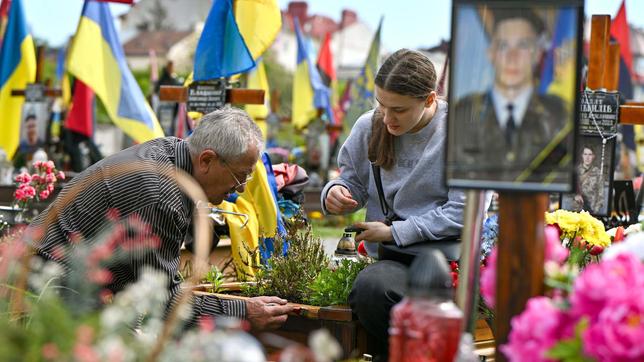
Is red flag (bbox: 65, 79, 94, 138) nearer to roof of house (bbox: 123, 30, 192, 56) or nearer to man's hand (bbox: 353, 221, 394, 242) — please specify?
man's hand (bbox: 353, 221, 394, 242)

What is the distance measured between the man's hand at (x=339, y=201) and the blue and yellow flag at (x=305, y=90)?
15.0 m

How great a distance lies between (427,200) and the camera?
411 cm

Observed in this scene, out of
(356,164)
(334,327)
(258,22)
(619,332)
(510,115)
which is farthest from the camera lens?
(258,22)

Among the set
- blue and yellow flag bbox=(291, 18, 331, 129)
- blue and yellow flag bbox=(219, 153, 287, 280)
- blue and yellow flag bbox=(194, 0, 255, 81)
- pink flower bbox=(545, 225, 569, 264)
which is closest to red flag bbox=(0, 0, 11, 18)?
blue and yellow flag bbox=(291, 18, 331, 129)

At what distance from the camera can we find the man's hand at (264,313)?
3848 millimetres

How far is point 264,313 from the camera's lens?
12.7 feet

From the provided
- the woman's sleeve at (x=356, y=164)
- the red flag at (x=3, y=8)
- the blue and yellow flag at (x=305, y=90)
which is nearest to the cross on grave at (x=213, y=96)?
the woman's sleeve at (x=356, y=164)

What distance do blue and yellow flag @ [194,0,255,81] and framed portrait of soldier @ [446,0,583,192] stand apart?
4107mm

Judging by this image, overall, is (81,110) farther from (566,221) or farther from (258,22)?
(566,221)

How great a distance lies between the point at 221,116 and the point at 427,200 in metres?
0.90

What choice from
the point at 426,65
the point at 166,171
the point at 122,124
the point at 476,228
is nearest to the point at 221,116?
the point at 166,171

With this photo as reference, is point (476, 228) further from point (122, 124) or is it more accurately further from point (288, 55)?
point (288, 55)

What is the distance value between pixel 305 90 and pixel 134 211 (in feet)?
52.2

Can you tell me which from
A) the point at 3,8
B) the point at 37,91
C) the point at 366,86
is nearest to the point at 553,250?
the point at 37,91
